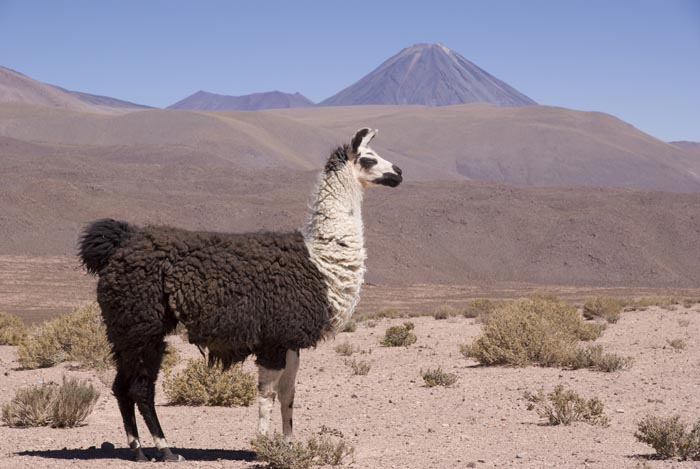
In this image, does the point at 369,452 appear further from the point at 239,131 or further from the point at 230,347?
the point at 239,131

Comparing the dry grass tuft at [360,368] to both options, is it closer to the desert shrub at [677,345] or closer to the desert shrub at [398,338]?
the desert shrub at [398,338]

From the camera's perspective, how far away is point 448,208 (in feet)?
238

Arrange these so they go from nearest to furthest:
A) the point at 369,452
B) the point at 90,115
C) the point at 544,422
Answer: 1. the point at 369,452
2. the point at 544,422
3. the point at 90,115

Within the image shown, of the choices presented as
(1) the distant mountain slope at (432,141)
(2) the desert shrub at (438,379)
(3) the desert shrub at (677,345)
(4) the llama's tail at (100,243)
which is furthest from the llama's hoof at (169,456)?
(1) the distant mountain slope at (432,141)

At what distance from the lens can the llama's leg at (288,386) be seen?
833cm

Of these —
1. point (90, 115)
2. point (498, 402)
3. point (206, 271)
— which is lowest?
point (498, 402)

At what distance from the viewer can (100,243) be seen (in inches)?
338

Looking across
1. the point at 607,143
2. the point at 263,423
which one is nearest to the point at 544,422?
the point at 263,423

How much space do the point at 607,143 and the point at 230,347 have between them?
175m

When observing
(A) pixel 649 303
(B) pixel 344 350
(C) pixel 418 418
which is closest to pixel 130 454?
(C) pixel 418 418

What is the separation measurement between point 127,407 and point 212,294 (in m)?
1.45

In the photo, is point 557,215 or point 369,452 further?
point 557,215

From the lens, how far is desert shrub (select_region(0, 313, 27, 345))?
20.3 m

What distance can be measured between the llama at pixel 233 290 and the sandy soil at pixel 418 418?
91 cm
